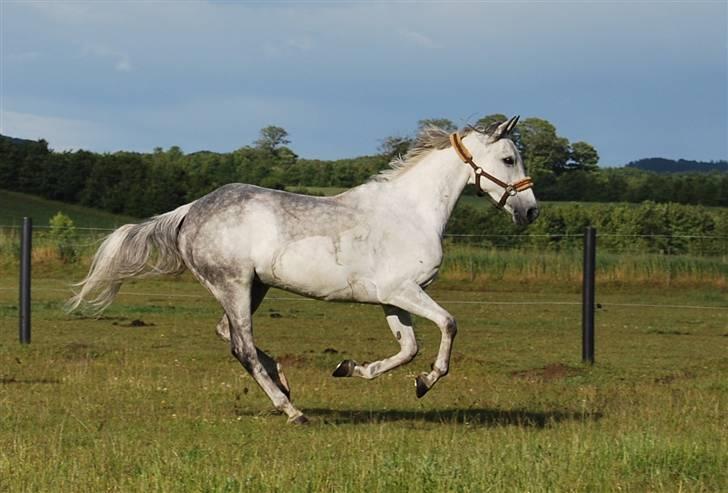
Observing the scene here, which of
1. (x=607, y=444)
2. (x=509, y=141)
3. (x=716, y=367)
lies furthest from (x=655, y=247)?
(x=607, y=444)

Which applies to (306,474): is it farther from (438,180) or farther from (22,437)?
(438,180)

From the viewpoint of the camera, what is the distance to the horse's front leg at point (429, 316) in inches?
364

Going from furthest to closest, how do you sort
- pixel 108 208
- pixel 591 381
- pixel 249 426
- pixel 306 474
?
pixel 108 208 < pixel 591 381 < pixel 249 426 < pixel 306 474

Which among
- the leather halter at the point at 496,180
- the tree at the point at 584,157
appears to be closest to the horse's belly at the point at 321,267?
the leather halter at the point at 496,180

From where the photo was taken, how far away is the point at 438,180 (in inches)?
392

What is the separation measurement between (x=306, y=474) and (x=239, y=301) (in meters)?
2.87

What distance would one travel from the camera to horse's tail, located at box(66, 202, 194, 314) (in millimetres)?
9977

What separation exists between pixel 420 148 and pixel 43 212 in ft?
176

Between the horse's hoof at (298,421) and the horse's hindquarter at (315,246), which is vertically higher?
the horse's hindquarter at (315,246)

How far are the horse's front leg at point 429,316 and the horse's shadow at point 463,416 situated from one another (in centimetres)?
56

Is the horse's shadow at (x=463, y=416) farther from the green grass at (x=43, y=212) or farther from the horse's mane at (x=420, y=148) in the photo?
the green grass at (x=43, y=212)

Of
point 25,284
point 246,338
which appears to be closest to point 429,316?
point 246,338

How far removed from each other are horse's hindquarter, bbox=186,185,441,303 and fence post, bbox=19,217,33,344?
7414mm

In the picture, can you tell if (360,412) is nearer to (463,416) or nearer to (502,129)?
(463,416)
